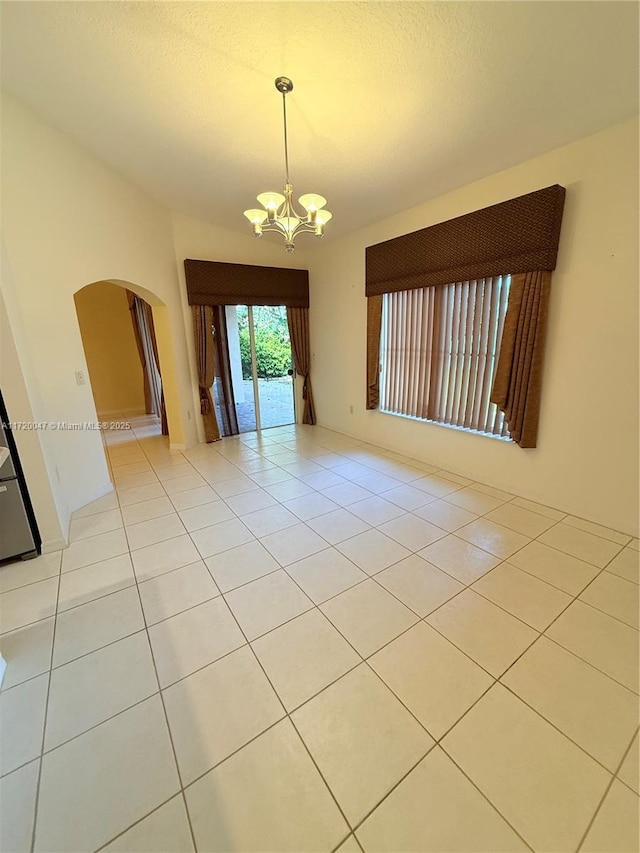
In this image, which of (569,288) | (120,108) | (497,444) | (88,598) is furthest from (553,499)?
(120,108)

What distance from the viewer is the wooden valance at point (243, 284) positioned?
4.21 meters

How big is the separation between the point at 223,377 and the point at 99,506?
2.39 meters

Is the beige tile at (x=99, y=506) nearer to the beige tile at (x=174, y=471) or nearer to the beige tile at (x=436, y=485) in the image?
the beige tile at (x=174, y=471)

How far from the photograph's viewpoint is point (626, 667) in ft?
4.93

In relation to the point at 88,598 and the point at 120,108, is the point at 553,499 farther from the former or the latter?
the point at 120,108

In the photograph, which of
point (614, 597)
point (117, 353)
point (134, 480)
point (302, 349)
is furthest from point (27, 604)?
point (117, 353)

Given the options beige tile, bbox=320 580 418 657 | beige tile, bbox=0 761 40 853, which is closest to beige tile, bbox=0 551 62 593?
beige tile, bbox=0 761 40 853

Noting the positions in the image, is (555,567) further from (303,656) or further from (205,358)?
(205,358)

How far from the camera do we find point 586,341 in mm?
2434

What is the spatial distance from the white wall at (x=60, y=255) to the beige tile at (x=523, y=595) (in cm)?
304

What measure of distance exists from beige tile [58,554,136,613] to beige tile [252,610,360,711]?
105 cm

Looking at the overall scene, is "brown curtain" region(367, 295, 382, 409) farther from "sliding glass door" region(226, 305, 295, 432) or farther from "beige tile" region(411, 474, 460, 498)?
"sliding glass door" region(226, 305, 295, 432)

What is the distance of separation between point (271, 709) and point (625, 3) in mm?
3402

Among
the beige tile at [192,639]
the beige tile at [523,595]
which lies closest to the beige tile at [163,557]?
the beige tile at [192,639]
